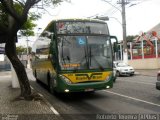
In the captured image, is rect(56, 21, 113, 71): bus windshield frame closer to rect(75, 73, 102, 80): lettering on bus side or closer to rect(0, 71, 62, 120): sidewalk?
rect(75, 73, 102, 80): lettering on bus side

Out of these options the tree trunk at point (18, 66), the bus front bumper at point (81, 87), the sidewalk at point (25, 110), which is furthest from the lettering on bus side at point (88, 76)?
the tree trunk at point (18, 66)

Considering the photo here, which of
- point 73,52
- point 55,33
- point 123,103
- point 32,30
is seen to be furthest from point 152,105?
point 32,30

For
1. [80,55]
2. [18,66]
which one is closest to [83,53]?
[80,55]

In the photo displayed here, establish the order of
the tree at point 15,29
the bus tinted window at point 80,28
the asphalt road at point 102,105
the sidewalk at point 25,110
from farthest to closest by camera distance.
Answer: the bus tinted window at point 80,28
the tree at point 15,29
the asphalt road at point 102,105
the sidewalk at point 25,110

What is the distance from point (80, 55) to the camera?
544 inches

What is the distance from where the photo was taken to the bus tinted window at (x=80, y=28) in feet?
46.6

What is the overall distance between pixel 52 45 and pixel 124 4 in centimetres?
2383

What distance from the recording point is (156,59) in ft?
127

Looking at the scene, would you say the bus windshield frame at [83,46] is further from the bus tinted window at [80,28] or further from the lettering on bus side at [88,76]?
the lettering on bus side at [88,76]

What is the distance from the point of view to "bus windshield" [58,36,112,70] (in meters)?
13.7

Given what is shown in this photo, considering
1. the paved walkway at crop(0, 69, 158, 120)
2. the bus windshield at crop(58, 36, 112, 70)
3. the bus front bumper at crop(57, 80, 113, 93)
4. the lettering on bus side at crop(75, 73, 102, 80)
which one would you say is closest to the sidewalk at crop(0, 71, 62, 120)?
the paved walkway at crop(0, 69, 158, 120)

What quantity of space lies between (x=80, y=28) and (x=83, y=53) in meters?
1.19

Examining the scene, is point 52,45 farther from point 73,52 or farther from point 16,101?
point 16,101

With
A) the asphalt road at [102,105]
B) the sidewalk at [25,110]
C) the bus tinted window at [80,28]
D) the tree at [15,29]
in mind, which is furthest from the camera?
the bus tinted window at [80,28]
